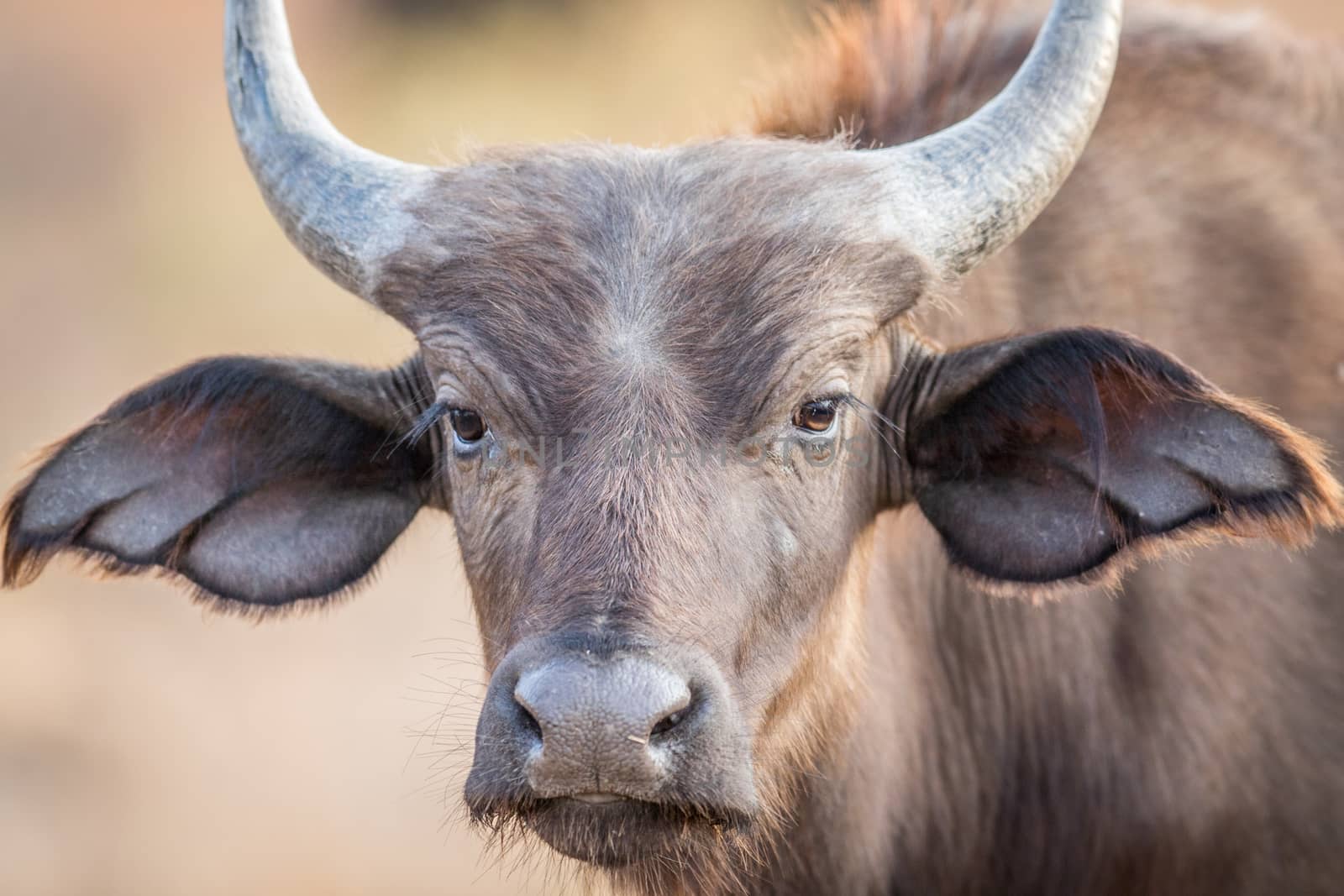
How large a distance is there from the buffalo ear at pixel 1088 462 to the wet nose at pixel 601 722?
4.21 feet

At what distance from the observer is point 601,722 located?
282cm

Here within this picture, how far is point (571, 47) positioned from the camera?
1387 centimetres

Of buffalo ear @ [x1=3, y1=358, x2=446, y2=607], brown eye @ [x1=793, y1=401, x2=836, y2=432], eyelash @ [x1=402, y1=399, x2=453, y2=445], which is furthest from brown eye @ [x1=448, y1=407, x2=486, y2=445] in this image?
brown eye @ [x1=793, y1=401, x2=836, y2=432]

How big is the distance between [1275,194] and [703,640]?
2.92 metres

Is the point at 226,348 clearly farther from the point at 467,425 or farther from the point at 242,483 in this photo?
the point at 467,425

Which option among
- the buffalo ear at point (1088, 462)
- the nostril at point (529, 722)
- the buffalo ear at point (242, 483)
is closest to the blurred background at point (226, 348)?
the buffalo ear at point (242, 483)

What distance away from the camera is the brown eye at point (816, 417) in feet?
11.4

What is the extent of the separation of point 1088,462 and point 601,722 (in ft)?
5.33

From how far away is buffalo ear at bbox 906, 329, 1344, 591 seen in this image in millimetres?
3404

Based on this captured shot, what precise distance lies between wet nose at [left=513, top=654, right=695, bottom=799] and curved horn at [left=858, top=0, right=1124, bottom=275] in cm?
137

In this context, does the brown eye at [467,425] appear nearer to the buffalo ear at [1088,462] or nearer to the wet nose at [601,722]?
the wet nose at [601,722]

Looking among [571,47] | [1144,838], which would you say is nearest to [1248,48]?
[1144,838]

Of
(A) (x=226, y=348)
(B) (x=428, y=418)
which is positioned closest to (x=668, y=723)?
(B) (x=428, y=418)

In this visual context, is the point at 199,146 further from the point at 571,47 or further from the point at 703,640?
the point at 703,640
